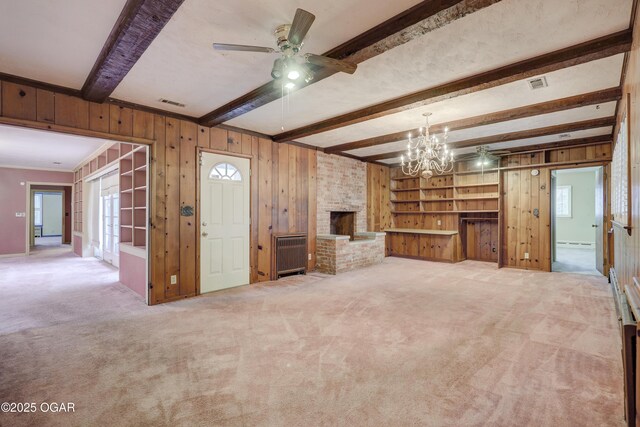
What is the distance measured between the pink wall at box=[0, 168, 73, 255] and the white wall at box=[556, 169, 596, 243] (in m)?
16.7

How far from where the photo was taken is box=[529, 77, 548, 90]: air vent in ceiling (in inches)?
126

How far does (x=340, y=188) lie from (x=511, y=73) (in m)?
4.49

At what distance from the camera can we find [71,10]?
2.12 m

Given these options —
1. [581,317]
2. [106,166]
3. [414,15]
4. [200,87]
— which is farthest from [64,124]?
[581,317]

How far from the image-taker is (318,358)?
2.52 meters

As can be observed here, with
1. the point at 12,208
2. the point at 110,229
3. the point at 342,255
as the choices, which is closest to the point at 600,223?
the point at 342,255

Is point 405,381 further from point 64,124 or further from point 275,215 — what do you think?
point 64,124

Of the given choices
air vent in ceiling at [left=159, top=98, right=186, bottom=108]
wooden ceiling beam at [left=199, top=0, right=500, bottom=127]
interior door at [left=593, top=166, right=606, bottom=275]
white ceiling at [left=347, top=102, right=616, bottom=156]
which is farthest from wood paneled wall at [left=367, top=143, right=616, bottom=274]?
air vent in ceiling at [left=159, top=98, right=186, bottom=108]

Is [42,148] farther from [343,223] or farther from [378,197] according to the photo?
[378,197]

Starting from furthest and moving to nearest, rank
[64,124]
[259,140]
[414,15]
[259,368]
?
[259,140], [64,124], [259,368], [414,15]

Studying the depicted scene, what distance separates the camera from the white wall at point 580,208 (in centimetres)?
959

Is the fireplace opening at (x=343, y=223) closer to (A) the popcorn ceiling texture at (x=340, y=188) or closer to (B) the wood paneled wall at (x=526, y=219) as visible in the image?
(A) the popcorn ceiling texture at (x=340, y=188)

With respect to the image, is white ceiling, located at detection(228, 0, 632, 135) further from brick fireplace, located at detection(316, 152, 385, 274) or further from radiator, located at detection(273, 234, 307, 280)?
brick fireplace, located at detection(316, 152, 385, 274)

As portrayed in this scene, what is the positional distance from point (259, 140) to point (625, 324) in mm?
5115
